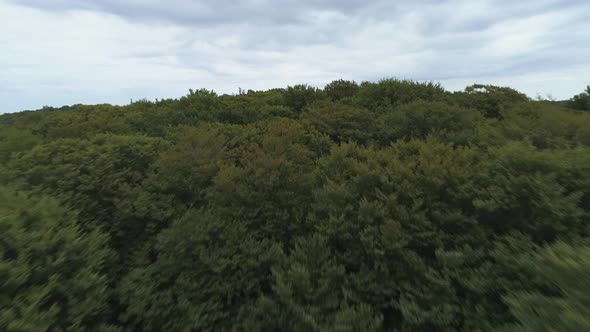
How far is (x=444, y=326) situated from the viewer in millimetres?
4176

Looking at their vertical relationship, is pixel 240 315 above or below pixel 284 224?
below

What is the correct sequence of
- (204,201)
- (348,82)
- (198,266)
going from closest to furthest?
1. (198,266)
2. (204,201)
3. (348,82)

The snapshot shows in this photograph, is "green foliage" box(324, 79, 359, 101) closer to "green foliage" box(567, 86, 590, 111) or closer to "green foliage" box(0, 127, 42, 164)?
"green foliage" box(567, 86, 590, 111)

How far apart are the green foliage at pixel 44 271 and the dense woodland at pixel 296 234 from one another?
16 mm

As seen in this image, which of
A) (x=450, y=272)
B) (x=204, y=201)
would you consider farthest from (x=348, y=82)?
(x=450, y=272)

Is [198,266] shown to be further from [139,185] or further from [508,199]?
[508,199]

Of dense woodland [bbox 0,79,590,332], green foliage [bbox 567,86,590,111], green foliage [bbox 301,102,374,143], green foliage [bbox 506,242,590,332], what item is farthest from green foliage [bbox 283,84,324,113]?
green foliage [bbox 506,242,590,332]

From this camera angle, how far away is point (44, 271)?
132 inches

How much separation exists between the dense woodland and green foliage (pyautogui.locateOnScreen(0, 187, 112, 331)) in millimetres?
16

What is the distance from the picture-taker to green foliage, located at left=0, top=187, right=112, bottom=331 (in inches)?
118

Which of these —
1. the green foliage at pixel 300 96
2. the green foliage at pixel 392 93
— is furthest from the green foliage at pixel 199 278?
the green foliage at pixel 300 96

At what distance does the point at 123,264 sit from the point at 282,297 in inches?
115

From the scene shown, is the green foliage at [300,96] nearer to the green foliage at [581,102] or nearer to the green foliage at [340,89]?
the green foliage at [340,89]

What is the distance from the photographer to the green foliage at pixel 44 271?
301 centimetres
